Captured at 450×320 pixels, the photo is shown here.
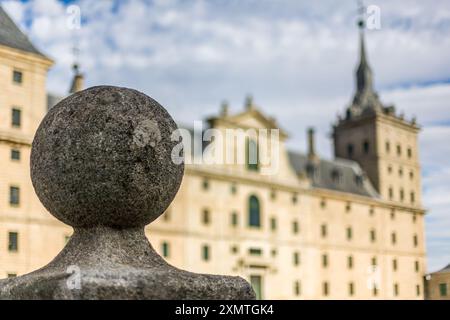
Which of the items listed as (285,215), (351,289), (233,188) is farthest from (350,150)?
(233,188)

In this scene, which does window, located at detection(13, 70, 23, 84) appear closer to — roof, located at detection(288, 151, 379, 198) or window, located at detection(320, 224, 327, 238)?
roof, located at detection(288, 151, 379, 198)

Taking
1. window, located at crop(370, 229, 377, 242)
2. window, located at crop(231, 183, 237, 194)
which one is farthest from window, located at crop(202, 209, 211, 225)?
window, located at crop(370, 229, 377, 242)

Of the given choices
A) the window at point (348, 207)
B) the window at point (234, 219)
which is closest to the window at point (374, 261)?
the window at point (348, 207)

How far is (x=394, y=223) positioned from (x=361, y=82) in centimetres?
1756

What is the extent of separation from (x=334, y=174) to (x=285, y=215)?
10077mm

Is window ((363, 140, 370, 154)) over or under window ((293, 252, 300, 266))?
over

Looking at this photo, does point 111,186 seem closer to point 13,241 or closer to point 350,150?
point 13,241

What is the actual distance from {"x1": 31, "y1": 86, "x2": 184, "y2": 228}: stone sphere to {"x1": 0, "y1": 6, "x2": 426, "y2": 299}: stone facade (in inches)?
1109

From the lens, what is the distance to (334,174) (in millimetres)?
65562

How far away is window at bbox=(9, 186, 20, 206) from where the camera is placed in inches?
1576

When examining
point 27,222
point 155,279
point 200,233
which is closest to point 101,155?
point 155,279
